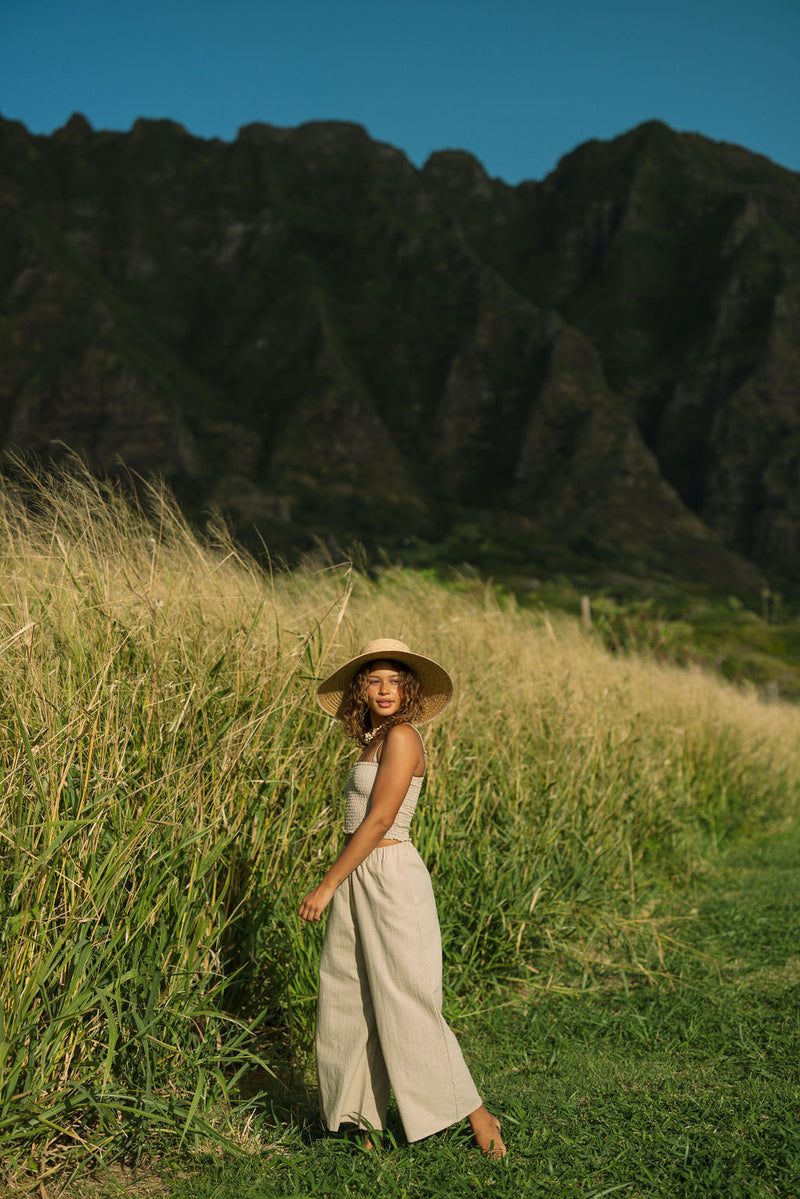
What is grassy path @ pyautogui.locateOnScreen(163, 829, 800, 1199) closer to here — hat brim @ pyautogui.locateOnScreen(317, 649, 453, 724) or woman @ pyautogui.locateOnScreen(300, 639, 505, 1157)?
woman @ pyautogui.locateOnScreen(300, 639, 505, 1157)

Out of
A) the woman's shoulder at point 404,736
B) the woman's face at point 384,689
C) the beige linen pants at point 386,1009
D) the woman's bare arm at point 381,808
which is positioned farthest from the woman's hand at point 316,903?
the woman's face at point 384,689

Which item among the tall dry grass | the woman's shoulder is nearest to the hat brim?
the woman's shoulder

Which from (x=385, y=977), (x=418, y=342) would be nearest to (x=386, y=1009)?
(x=385, y=977)

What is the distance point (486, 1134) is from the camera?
2.30 meters

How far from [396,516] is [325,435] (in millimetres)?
10990

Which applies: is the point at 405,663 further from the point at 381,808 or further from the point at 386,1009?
the point at 386,1009

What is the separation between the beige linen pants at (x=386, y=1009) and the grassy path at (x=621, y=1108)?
139 millimetres

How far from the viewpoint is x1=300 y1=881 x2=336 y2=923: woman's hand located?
86.0 inches

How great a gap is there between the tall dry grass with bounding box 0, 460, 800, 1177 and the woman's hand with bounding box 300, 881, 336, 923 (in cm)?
40

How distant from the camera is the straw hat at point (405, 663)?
8.14ft

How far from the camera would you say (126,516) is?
3840mm

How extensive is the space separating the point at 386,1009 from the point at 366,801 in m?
0.51

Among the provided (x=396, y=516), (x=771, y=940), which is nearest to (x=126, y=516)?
(x=771, y=940)

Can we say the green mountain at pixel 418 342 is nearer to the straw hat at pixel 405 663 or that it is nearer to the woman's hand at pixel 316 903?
the straw hat at pixel 405 663
